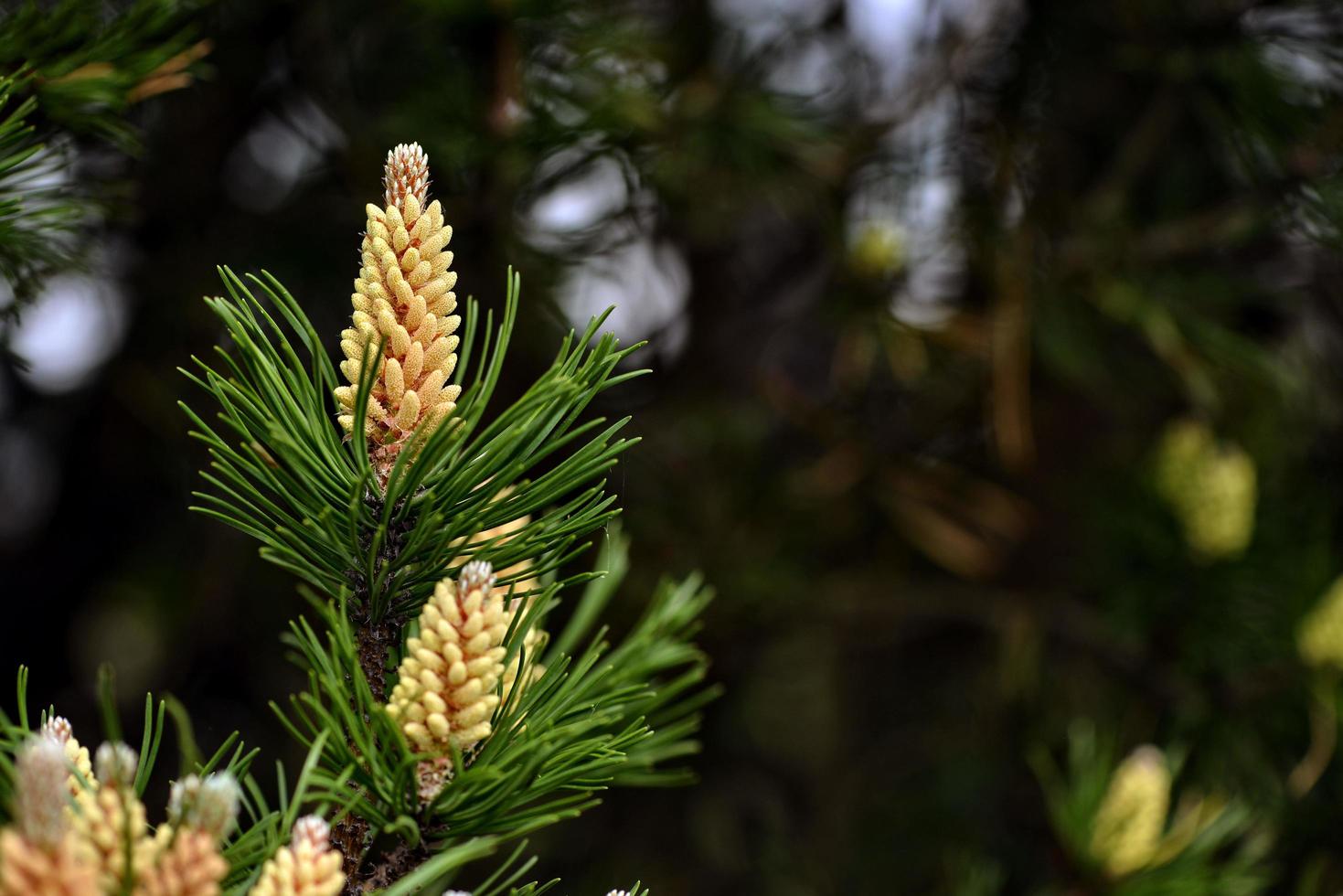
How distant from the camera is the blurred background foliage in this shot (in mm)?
798

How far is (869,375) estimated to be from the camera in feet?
4.13

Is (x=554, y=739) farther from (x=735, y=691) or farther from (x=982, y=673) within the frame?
(x=982, y=673)

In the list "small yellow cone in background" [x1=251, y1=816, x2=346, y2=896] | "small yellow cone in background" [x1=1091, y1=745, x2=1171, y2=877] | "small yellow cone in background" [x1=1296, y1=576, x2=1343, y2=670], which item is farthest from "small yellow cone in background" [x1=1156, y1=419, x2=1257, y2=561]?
"small yellow cone in background" [x1=251, y1=816, x2=346, y2=896]

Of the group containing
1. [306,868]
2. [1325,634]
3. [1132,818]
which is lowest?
[1325,634]

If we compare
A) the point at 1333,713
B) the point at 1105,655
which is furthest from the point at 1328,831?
the point at 1105,655

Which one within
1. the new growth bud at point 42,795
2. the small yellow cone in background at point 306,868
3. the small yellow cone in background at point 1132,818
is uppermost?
the new growth bud at point 42,795

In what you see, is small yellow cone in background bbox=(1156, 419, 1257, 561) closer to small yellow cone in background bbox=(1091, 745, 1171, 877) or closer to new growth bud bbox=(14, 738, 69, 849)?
small yellow cone in background bbox=(1091, 745, 1171, 877)

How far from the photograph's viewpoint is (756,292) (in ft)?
4.41

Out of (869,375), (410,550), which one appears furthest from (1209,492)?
Answer: (410,550)

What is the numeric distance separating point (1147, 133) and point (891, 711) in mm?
852

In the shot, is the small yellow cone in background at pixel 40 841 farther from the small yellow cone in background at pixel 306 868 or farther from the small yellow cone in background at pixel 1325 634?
the small yellow cone in background at pixel 1325 634

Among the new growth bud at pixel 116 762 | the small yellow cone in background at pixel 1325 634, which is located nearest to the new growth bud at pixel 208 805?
the new growth bud at pixel 116 762

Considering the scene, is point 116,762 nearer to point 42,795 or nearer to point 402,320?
point 42,795

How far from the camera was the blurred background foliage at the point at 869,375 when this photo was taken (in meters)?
0.80
